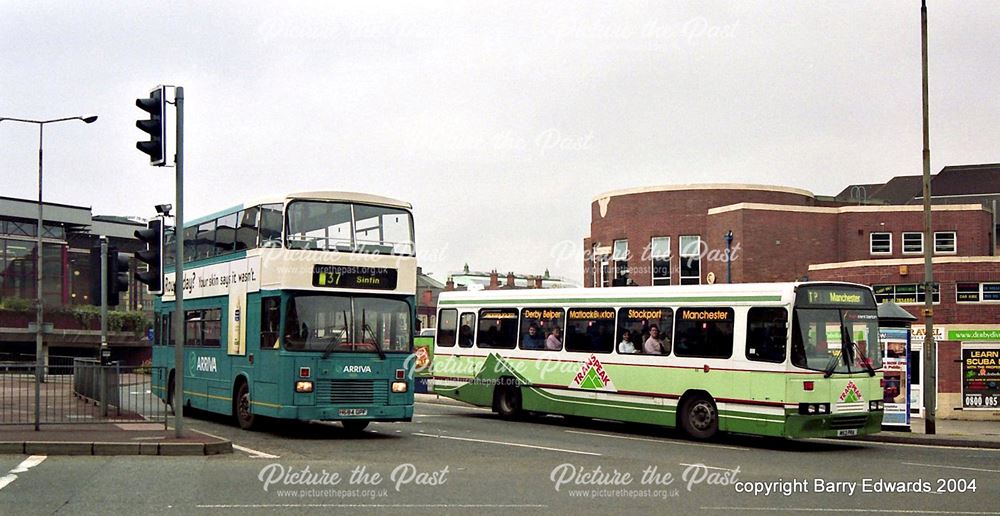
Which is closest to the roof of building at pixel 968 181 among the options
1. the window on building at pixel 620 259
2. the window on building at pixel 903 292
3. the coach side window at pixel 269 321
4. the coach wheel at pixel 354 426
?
the window on building at pixel 620 259

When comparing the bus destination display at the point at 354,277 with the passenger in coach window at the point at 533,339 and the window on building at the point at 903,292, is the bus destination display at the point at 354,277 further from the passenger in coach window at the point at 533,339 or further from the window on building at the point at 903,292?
the window on building at the point at 903,292

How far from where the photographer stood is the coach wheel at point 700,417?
1998 centimetres

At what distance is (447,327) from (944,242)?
91.4 feet

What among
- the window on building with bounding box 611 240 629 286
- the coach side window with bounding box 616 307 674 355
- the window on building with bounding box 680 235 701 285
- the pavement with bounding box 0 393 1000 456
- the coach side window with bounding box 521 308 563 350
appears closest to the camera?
the pavement with bounding box 0 393 1000 456

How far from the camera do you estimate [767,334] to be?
1923cm

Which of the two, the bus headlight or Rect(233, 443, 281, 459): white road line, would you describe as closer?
Rect(233, 443, 281, 459): white road line

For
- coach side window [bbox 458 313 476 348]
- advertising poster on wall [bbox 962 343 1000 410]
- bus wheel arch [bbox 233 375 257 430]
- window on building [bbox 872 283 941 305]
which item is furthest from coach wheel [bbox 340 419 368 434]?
advertising poster on wall [bbox 962 343 1000 410]

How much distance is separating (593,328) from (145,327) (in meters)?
60.5

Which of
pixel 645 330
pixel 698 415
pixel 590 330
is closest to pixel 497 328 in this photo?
pixel 590 330

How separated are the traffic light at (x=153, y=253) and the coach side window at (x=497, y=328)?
9.67 m

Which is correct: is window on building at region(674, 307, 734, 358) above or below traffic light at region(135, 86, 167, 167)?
below

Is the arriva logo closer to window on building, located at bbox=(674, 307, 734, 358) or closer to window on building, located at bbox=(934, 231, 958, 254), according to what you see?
window on building, located at bbox=(674, 307, 734, 358)

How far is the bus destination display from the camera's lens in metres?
18.5

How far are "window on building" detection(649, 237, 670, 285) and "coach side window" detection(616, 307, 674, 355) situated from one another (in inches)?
1084
